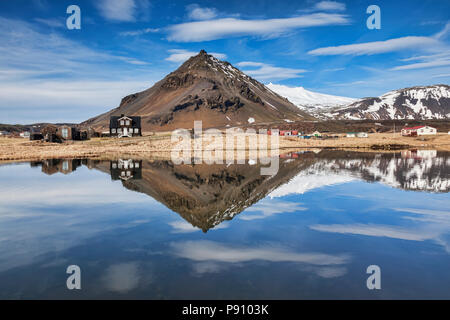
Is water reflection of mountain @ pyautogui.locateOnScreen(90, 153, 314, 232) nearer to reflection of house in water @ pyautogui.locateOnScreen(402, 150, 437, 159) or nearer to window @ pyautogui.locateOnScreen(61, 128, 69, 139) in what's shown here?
reflection of house in water @ pyautogui.locateOnScreen(402, 150, 437, 159)

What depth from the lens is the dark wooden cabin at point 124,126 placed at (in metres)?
113

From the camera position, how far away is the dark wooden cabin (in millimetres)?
113375

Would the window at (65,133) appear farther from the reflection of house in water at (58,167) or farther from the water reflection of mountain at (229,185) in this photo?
the water reflection of mountain at (229,185)

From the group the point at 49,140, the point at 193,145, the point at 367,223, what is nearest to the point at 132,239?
the point at 367,223

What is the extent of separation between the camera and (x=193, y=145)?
71.9 metres

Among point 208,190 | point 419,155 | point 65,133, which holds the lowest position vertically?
point 208,190

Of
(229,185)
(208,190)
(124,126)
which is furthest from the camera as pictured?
(124,126)

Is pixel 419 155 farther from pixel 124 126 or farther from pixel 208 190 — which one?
pixel 124 126

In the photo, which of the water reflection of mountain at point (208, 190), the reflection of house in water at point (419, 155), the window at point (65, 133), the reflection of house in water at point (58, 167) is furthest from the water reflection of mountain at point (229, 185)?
the window at point (65, 133)

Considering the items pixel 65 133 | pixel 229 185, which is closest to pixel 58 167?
pixel 229 185

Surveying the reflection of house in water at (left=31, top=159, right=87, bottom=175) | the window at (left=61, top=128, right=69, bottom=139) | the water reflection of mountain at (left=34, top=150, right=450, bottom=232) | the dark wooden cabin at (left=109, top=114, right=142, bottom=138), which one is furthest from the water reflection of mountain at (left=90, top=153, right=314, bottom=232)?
the dark wooden cabin at (left=109, top=114, right=142, bottom=138)

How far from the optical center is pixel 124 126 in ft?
373
